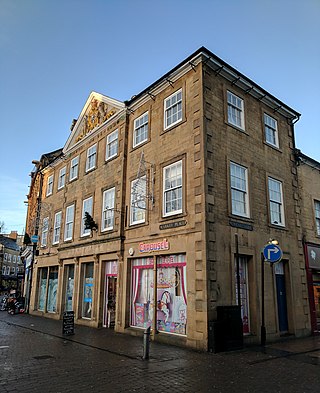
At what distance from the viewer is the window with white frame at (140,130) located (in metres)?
16.1

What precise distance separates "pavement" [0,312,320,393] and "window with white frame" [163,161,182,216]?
4927 millimetres

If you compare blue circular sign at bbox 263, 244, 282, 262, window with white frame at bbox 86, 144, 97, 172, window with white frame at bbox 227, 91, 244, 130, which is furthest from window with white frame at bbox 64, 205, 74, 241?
blue circular sign at bbox 263, 244, 282, 262

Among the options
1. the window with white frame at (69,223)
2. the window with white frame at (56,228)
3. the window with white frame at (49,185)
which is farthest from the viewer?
the window with white frame at (49,185)

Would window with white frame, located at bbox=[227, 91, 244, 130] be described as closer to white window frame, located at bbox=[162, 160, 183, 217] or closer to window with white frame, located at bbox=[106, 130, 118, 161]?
white window frame, located at bbox=[162, 160, 183, 217]

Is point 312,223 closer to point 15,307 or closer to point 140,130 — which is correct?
point 140,130

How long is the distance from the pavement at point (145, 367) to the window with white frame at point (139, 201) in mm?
5097

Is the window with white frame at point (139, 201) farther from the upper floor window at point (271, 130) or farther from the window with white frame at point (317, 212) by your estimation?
the window with white frame at point (317, 212)

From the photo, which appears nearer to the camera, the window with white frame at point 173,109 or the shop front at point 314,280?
the window with white frame at point 173,109

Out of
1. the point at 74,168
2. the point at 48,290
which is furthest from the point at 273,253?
the point at 48,290

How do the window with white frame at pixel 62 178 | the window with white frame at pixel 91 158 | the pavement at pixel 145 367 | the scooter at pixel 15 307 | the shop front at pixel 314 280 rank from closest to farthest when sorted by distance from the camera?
the pavement at pixel 145 367 < the shop front at pixel 314 280 < the window with white frame at pixel 91 158 < the window with white frame at pixel 62 178 < the scooter at pixel 15 307

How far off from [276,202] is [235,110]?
176 inches

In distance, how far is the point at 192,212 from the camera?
12.1m

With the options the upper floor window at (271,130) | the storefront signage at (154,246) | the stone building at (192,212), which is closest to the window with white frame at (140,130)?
the stone building at (192,212)

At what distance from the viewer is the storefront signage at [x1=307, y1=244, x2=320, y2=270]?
52.2 ft
